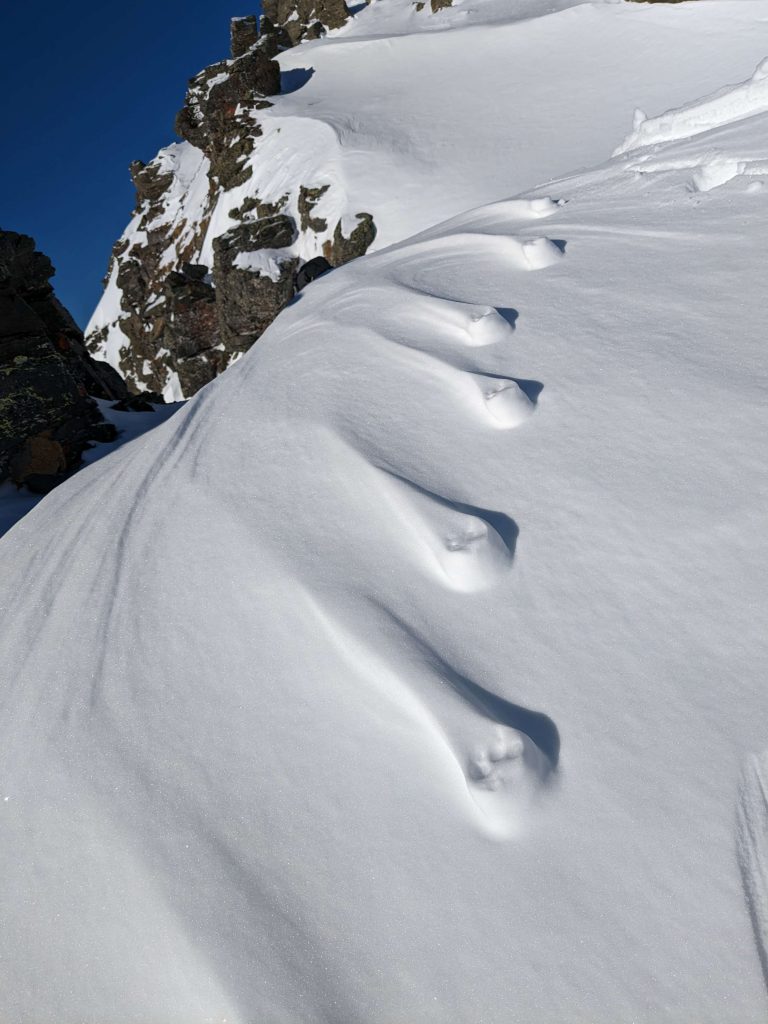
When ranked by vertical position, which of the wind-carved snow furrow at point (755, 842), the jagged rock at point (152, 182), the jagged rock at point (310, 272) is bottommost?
the jagged rock at point (310, 272)

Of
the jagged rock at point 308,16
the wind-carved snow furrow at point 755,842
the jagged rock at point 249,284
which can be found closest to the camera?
the wind-carved snow furrow at point 755,842

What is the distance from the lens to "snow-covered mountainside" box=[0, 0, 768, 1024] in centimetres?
105

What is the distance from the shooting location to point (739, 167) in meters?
3.11

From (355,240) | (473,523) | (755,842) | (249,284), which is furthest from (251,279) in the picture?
(755,842)

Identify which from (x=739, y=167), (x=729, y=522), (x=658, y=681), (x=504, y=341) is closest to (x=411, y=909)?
(x=658, y=681)

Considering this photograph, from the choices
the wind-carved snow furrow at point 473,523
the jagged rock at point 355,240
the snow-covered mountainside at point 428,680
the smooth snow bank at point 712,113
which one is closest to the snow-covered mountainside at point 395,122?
the jagged rock at point 355,240

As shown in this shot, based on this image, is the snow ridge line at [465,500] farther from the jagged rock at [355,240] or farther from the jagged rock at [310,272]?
the jagged rock at [355,240]

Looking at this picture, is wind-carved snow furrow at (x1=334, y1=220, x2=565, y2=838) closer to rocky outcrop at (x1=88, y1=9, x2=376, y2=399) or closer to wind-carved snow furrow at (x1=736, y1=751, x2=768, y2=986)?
wind-carved snow furrow at (x1=736, y1=751, x2=768, y2=986)

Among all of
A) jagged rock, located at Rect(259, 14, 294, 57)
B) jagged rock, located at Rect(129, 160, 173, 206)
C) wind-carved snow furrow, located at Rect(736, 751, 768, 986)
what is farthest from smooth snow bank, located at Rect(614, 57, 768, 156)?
jagged rock, located at Rect(129, 160, 173, 206)

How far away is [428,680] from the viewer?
4.52 ft

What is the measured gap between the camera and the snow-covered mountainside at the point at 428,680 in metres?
1.05

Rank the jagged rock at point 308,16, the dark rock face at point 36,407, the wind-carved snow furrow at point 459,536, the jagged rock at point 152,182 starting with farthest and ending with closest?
the jagged rock at point 308,16 < the jagged rock at point 152,182 < the dark rock face at point 36,407 < the wind-carved snow furrow at point 459,536

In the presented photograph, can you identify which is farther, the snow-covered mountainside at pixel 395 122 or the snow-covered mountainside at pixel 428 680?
the snow-covered mountainside at pixel 395 122

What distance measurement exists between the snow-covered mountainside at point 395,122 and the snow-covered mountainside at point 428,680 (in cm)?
942
